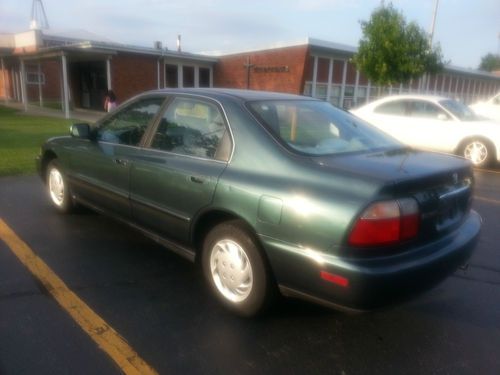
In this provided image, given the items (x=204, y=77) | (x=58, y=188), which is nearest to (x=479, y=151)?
(x=58, y=188)

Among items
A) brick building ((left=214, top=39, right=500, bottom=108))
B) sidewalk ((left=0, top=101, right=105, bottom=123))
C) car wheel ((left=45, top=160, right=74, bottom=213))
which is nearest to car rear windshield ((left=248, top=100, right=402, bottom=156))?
car wheel ((left=45, top=160, right=74, bottom=213))

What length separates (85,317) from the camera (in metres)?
2.89

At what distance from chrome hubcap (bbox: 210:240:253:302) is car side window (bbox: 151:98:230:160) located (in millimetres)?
625

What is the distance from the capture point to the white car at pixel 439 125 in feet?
28.9

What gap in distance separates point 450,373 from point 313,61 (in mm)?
23284

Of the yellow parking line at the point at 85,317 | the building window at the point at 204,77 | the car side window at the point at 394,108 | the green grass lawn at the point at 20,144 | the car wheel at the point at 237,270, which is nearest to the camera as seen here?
the yellow parking line at the point at 85,317

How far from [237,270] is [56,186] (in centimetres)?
306

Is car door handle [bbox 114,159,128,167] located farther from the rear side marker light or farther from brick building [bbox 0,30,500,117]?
brick building [bbox 0,30,500,117]

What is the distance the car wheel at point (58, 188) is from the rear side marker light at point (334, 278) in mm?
3368

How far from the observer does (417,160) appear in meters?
2.94

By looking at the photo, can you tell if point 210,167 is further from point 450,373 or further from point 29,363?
point 450,373

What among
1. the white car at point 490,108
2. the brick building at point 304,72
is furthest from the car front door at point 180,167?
the brick building at point 304,72

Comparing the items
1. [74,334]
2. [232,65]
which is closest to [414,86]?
[232,65]

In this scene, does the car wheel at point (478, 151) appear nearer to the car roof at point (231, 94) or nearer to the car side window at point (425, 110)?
the car side window at point (425, 110)
